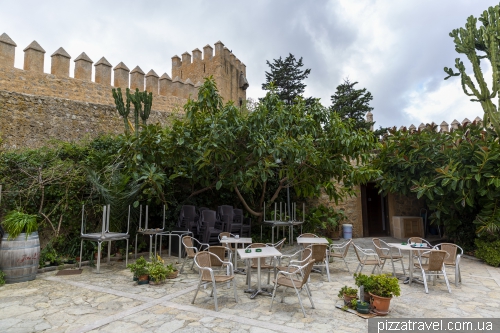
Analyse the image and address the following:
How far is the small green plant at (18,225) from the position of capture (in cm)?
505

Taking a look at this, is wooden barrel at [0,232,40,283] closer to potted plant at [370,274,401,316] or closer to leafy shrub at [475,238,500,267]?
potted plant at [370,274,401,316]

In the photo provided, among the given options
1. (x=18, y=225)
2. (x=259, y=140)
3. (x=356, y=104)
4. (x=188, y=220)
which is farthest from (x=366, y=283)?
(x=356, y=104)

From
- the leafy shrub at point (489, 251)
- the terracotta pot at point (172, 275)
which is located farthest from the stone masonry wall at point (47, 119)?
the leafy shrub at point (489, 251)

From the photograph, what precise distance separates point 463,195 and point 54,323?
28.0 feet

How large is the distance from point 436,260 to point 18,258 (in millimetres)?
6782

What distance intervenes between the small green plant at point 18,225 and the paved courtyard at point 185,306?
0.84 metres

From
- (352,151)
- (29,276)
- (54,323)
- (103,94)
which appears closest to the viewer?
(54,323)

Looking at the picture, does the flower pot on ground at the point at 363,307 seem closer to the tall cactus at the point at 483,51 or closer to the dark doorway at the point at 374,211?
the tall cactus at the point at 483,51

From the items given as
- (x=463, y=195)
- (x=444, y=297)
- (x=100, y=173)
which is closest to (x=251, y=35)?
(x=100, y=173)

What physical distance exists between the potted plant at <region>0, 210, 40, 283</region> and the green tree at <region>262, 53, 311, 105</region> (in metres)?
18.2

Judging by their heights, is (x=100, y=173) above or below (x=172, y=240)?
above

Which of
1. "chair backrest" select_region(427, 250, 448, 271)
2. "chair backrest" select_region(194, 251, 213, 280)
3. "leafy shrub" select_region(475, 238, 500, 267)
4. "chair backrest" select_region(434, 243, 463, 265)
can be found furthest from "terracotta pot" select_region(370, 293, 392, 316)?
"leafy shrub" select_region(475, 238, 500, 267)

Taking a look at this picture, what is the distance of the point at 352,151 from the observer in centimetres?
663

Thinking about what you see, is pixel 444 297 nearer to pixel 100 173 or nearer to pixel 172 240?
pixel 172 240
